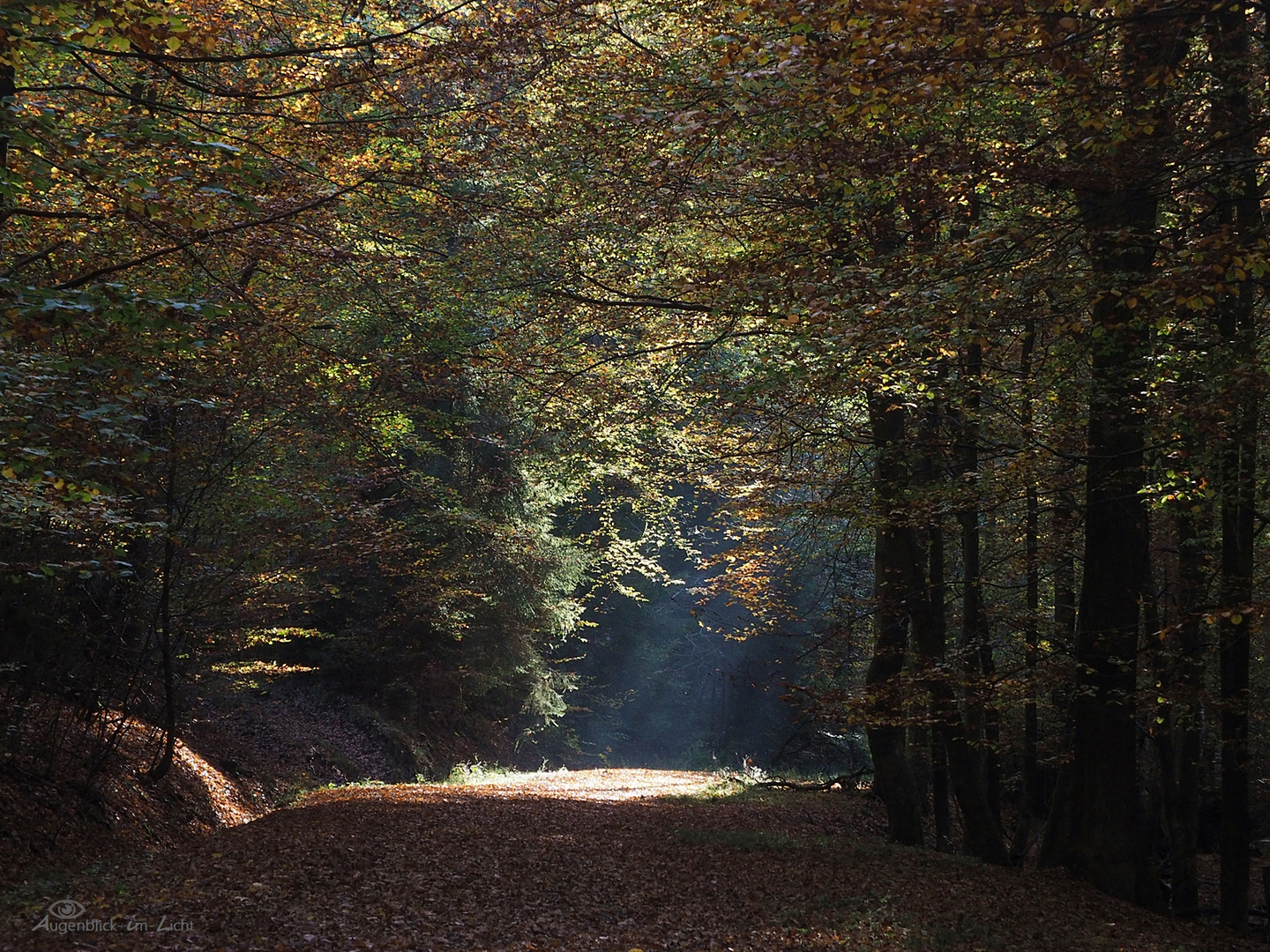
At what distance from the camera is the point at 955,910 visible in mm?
8312

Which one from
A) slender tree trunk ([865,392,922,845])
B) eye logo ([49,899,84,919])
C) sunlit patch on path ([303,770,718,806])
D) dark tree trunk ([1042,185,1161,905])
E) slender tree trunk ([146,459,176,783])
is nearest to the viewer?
eye logo ([49,899,84,919])

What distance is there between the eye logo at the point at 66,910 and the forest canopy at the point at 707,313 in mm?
2311

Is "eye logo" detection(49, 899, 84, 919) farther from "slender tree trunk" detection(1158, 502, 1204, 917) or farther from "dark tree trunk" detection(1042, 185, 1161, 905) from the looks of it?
"slender tree trunk" detection(1158, 502, 1204, 917)

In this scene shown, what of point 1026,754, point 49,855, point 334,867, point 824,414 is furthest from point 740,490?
point 49,855

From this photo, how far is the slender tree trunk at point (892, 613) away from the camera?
452 inches

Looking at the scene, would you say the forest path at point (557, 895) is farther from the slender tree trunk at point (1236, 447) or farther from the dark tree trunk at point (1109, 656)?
the slender tree trunk at point (1236, 447)

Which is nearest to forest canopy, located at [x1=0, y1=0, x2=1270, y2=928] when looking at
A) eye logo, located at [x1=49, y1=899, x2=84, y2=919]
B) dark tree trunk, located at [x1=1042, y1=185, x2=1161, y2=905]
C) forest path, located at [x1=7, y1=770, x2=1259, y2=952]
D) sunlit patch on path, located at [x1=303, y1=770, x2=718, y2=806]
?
dark tree trunk, located at [x1=1042, y1=185, x2=1161, y2=905]

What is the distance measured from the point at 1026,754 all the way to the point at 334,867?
1072cm

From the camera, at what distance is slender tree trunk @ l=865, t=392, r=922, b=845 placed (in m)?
11.5

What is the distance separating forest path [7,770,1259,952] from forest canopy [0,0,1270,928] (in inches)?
61.2

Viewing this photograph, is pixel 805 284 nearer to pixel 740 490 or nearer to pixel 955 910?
pixel 955 910

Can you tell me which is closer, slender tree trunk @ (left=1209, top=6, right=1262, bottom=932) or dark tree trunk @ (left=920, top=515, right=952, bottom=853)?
slender tree trunk @ (left=1209, top=6, right=1262, bottom=932)

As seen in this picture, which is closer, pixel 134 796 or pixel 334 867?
pixel 334 867

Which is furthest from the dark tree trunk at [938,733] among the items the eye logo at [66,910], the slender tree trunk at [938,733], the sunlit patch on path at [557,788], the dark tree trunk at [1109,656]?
the eye logo at [66,910]
